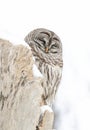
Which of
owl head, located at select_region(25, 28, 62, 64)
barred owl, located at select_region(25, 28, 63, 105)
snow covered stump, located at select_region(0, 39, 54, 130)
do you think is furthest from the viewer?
owl head, located at select_region(25, 28, 62, 64)

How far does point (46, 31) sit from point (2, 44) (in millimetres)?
2768

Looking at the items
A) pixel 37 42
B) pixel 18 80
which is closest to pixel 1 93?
pixel 18 80

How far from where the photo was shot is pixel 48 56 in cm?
952

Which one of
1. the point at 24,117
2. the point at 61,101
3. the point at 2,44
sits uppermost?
the point at 2,44

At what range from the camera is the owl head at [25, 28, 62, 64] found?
944 cm

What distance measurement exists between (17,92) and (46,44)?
2.83 m

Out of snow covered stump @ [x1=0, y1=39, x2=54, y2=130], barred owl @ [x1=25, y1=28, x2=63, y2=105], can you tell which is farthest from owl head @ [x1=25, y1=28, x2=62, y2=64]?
snow covered stump @ [x1=0, y1=39, x2=54, y2=130]

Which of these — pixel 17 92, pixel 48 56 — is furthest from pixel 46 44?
pixel 17 92

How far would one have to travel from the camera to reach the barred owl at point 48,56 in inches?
359

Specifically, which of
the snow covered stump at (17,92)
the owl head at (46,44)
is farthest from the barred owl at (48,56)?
the snow covered stump at (17,92)

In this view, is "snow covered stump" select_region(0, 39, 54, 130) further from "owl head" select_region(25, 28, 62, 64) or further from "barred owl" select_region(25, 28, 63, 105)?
"owl head" select_region(25, 28, 62, 64)

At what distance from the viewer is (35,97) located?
7.00 metres

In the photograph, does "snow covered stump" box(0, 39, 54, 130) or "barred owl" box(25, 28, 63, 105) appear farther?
"barred owl" box(25, 28, 63, 105)

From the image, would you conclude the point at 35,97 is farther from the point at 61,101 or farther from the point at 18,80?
the point at 61,101
